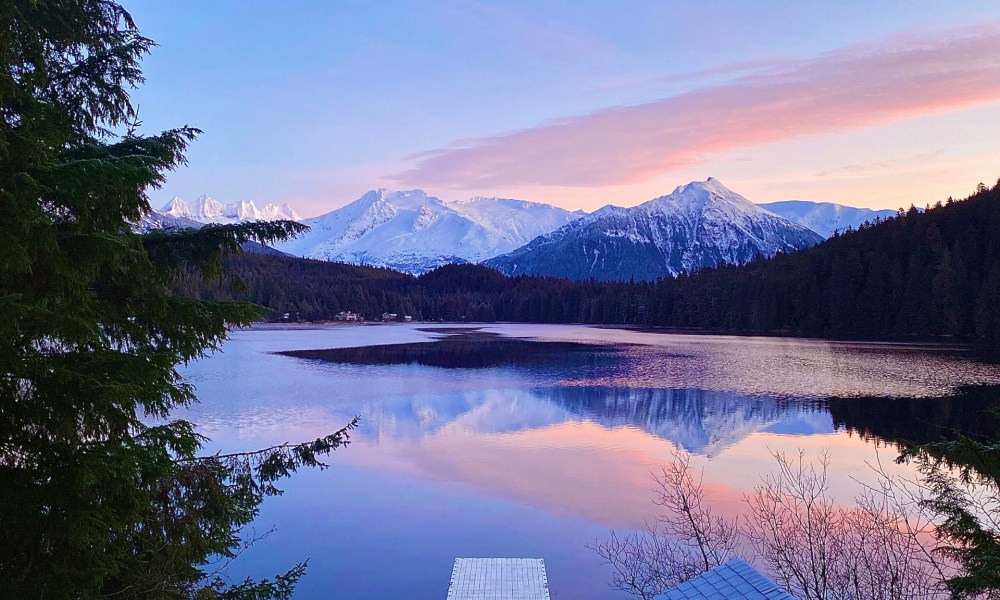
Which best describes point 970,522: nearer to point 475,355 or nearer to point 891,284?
point 475,355

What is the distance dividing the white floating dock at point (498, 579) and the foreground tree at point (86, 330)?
19.7 ft

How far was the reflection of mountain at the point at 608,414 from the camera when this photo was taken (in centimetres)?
2544

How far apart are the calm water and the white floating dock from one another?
0.48 metres

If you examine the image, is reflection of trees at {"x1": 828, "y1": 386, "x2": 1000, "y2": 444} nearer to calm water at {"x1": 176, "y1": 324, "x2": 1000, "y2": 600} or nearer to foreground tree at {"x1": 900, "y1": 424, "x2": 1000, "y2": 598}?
calm water at {"x1": 176, "y1": 324, "x2": 1000, "y2": 600}

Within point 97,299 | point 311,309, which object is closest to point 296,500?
point 97,299

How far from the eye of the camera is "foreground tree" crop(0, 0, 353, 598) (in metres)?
4.41

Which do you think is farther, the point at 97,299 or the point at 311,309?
the point at 311,309

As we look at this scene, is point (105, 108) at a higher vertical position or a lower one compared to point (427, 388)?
higher

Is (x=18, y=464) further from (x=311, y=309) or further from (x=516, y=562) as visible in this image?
(x=311, y=309)

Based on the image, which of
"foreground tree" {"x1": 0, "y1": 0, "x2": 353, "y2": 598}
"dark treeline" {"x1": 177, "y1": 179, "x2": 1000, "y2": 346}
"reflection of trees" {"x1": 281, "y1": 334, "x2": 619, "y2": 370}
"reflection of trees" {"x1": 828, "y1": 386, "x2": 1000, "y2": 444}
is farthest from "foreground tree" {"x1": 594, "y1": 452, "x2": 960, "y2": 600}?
"dark treeline" {"x1": 177, "y1": 179, "x2": 1000, "y2": 346}

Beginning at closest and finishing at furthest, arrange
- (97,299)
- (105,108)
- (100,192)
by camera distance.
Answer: (100,192), (97,299), (105,108)

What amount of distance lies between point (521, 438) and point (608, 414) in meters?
5.83

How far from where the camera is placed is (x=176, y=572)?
6.04m

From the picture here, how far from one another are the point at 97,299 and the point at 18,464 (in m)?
1.62
